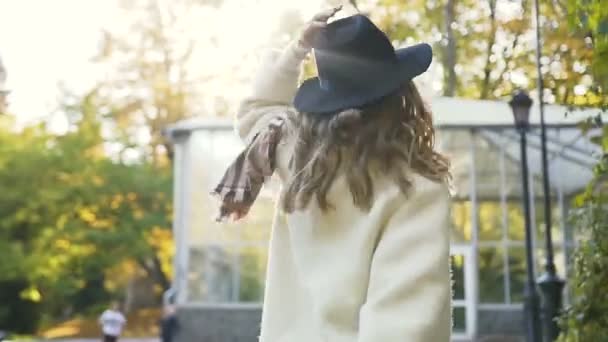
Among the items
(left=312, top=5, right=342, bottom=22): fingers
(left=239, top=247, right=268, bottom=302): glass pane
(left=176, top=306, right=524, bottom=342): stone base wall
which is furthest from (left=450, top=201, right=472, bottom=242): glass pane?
(left=312, top=5, right=342, bottom=22): fingers

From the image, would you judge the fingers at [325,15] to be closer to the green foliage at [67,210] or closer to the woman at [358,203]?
the woman at [358,203]

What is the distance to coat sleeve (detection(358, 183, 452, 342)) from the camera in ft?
5.18

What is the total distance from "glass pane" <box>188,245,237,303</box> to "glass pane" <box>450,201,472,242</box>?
17.8 ft

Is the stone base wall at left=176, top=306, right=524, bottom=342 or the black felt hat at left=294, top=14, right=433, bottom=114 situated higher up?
the black felt hat at left=294, top=14, right=433, bottom=114

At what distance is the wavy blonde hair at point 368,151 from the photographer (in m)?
1.72

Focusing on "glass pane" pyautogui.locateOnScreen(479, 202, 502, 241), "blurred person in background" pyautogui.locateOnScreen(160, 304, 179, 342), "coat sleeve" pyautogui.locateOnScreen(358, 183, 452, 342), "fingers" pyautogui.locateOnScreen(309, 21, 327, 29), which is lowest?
"blurred person in background" pyautogui.locateOnScreen(160, 304, 179, 342)

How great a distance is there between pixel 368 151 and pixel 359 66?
18 cm

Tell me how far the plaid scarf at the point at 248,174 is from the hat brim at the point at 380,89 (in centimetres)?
13

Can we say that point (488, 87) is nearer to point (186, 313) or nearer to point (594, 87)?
point (186, 313)

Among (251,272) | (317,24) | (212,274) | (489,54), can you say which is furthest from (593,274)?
(212,274)

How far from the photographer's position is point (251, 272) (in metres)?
22.2

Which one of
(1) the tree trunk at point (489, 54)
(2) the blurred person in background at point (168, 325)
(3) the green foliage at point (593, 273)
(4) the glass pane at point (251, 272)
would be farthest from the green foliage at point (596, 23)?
(4) the glass pane at point (251, 272)

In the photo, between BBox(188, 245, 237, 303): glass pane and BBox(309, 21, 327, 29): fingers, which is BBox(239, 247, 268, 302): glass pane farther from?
BBox(309, 21, 327, 29): fingers

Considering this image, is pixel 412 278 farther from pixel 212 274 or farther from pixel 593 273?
pixel 212 274
